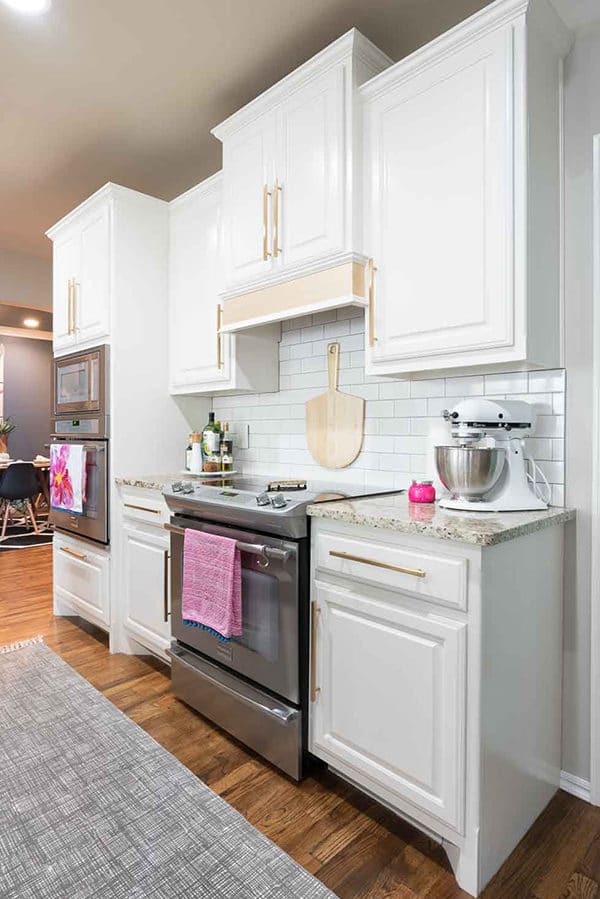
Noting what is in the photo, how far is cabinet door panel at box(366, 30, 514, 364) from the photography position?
1598 millimetres

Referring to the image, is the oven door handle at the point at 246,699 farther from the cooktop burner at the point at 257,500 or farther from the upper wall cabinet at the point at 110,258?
the upper wall cabinet at the point at 110,258

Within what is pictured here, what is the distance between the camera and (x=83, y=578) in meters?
3.12

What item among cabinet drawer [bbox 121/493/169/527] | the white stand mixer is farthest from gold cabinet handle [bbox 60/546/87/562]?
the white stand mixer

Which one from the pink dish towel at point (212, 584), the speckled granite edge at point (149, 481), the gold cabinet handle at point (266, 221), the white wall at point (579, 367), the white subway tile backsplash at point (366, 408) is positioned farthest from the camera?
the speckled granite edge at point (149, 481)

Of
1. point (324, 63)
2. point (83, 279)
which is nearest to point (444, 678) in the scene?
point (324, 63)

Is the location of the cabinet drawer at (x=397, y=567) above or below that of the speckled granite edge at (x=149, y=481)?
below

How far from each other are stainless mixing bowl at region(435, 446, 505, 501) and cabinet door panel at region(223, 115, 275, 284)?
1.16m

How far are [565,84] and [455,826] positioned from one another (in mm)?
2249

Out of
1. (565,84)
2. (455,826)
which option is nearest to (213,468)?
(455,826)

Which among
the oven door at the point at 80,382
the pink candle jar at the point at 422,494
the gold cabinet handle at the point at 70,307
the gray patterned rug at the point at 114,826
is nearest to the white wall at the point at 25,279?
the oven door at the point at 80,382

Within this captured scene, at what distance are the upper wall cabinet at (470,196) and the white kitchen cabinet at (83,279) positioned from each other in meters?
1.62

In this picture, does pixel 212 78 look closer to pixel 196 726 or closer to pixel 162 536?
pixel 162 536

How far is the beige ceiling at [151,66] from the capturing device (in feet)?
6.57

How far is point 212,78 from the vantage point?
2379 millimetres
